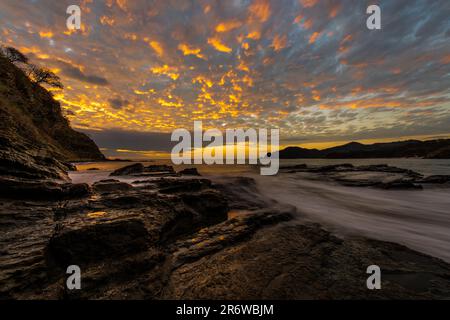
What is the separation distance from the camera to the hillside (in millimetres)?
6047

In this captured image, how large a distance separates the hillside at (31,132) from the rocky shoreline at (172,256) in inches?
70.1

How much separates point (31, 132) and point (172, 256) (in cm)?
2860

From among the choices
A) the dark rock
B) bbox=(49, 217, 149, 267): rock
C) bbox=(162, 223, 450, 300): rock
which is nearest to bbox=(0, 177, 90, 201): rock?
the dark rock

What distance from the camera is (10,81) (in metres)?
26.9

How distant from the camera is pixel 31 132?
2159cm

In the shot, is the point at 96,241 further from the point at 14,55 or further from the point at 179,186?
the point at 14,55

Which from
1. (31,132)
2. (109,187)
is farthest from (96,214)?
(31,132)

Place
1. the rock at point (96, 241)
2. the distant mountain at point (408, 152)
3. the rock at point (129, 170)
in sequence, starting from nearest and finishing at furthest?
the rock at point (96, 241), the rock at point (129, 170), the distant mountain at point (408, 152)

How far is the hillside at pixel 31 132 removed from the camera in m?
6.05

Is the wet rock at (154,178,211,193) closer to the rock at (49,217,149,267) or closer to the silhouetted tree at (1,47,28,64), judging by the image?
the rock at (49,217,149,267)

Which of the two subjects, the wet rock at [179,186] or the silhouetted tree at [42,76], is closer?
the wet rock at [179,186]

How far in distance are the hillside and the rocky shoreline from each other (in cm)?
178

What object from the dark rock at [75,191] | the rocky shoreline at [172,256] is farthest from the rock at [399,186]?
the dark rock at [75,191]

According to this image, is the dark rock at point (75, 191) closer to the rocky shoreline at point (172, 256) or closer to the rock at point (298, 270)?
the rocky shoreline at point (172, 256)
